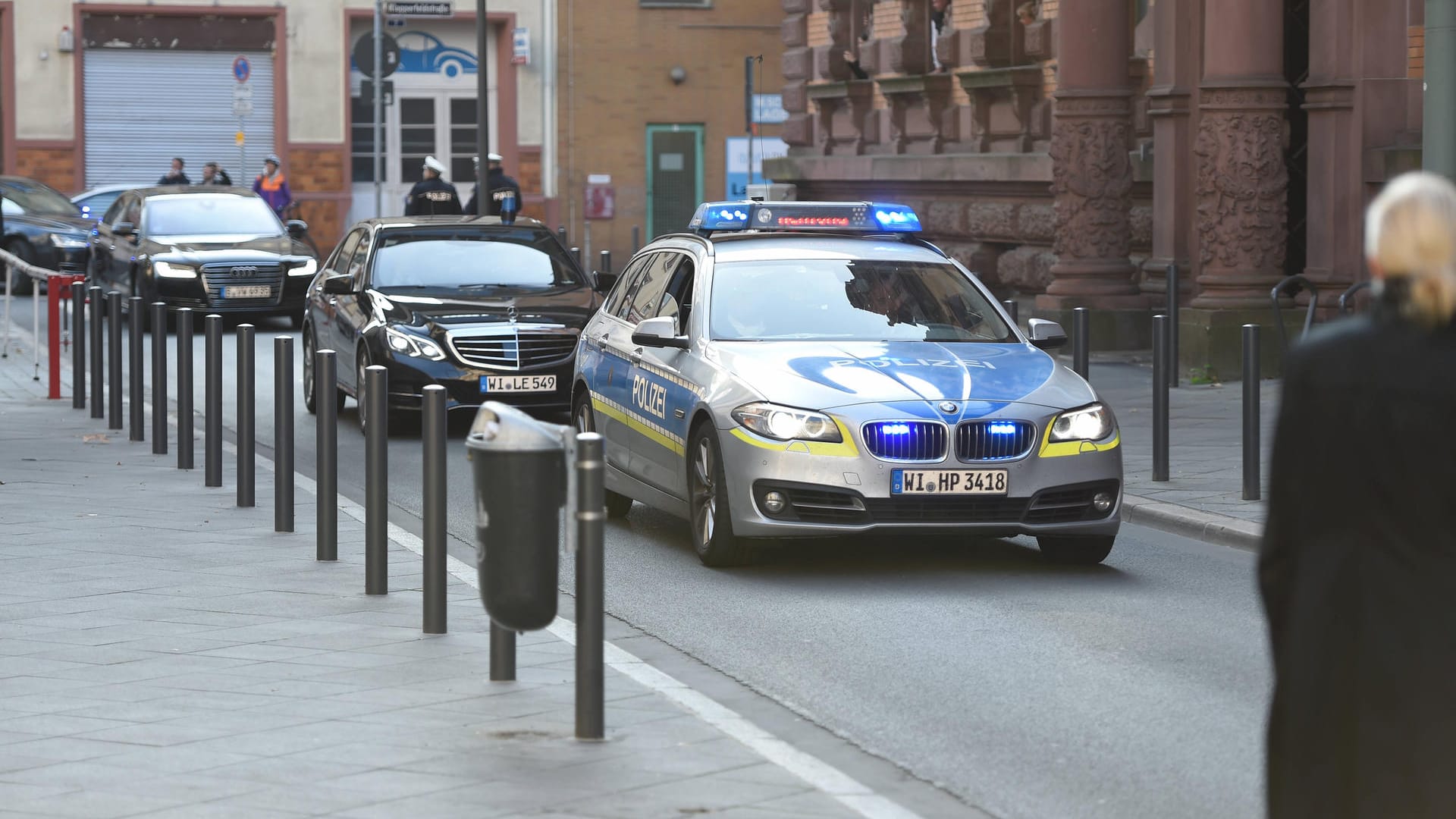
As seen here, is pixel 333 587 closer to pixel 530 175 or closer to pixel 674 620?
pixel 674 620

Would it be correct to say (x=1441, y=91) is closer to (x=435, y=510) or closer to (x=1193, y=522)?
(x=1193, y=522)

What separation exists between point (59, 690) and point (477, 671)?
1285 millimetres

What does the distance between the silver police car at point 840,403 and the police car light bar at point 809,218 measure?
4cm

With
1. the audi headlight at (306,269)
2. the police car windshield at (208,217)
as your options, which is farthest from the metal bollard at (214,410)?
the police car windshield at (208,217)

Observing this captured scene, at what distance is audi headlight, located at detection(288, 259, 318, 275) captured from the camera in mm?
25328

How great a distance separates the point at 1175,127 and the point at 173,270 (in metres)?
10.7

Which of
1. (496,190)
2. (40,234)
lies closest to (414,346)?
(496,190)

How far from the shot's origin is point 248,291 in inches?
993

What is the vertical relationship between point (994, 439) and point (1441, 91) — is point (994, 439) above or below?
below

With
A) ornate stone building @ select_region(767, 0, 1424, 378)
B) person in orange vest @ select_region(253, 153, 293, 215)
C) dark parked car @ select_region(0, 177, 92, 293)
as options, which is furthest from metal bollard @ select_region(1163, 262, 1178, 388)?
person in orange vest @ select_region(253, 153, 293, 215)

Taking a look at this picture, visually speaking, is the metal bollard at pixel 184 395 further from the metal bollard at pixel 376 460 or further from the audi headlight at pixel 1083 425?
the audi headlight at pixel 1083 425

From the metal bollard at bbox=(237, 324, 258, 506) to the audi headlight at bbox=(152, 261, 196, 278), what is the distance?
1377cm

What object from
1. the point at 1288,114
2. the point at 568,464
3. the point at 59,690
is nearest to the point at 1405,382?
the point at 568,464

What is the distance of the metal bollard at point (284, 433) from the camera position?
34.3 ft
